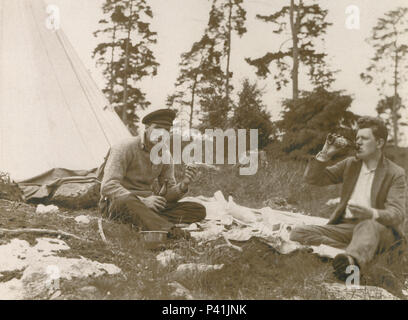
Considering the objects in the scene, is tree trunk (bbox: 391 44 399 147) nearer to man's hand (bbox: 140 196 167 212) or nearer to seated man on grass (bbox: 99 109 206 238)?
seated man on grass (bbox: 99 109 206 238)

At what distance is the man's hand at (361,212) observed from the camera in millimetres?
4449

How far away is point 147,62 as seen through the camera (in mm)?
5699

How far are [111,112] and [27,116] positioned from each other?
1047 millimetres

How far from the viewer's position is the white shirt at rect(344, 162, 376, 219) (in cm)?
452

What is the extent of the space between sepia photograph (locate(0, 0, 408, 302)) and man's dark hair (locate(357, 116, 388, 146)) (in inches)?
0.5

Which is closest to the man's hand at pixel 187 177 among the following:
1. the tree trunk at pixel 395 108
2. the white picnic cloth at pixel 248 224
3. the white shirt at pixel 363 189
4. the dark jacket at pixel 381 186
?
the white picnic cloth at pixel 248 224

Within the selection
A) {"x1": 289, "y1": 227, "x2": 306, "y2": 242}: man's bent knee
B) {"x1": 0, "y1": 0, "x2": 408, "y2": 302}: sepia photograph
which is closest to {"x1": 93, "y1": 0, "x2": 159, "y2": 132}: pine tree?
{"x1": 0, "y1": 0, "x2": 408, "y2": 302}: sepia photograph

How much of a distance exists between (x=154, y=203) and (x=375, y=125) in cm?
248

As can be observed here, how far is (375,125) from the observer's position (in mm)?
4680

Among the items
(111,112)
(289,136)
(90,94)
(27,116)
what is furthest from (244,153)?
(27,116)

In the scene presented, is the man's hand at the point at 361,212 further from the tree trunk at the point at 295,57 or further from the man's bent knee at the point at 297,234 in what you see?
the tree trunk at the point at 295,57

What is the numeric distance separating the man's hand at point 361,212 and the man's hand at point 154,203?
1.97 m

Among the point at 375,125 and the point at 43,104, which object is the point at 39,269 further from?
the point at 375,125
